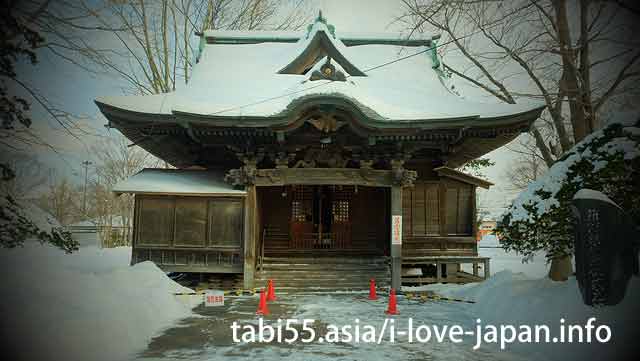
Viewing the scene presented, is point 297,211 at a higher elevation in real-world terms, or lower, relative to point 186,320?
higher

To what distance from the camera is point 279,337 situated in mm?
7293

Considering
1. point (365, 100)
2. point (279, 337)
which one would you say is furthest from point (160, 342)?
point (365, 100)

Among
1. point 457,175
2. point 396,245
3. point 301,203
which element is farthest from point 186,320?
point 457,175

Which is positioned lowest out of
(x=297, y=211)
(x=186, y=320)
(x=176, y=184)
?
(x=186, y=320)

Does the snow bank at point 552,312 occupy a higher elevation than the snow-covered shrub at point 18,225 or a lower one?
lower

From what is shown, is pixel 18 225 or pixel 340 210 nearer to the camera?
pixel 18 225

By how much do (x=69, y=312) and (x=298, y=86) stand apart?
28.1 ft

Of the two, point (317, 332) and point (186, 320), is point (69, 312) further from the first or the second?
point (317, 332)

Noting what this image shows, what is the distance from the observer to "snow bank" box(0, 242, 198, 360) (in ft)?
18.2

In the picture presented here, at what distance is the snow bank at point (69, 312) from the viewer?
5555mm

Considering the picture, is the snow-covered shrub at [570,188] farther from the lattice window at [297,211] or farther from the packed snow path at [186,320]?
the lattice window at [297,211]

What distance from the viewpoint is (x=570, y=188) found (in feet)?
25.4

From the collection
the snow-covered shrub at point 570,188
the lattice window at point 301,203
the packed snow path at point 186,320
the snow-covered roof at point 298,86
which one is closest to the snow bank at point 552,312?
the packed snow path at point 186,320

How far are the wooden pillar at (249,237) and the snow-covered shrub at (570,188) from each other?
682 centimetres
